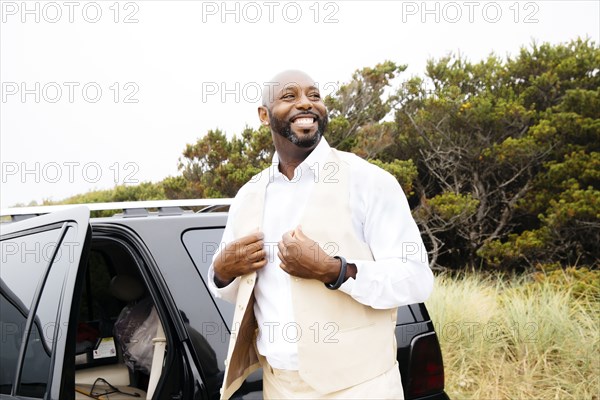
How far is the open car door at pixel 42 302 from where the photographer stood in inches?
84.3

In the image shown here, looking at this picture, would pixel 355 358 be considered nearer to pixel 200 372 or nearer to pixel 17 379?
pixel 200 372

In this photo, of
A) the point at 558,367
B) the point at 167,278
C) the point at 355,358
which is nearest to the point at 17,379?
the point at 167,278

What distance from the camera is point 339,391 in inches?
75.8

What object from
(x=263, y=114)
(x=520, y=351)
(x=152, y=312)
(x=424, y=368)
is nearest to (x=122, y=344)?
(x=152, y=312)

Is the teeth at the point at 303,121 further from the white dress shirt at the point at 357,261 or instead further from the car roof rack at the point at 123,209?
the car roof rack at the point at 123,209

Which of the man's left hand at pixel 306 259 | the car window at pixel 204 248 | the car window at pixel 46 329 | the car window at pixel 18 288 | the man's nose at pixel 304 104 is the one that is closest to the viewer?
the man's left hand at pixel 306 259

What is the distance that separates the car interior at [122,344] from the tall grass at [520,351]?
2755mm

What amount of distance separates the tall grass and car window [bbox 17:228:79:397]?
360cm

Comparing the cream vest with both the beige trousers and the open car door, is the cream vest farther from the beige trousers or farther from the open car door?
the open car door

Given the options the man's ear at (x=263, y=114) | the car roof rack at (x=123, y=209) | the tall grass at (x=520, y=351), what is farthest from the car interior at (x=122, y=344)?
the tall grass at (x=520, y=351)

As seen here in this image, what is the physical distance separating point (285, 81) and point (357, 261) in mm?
681

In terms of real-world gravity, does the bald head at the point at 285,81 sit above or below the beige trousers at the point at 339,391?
above

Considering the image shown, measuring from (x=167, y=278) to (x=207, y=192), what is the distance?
7.35 metres

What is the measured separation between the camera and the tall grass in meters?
4.91
